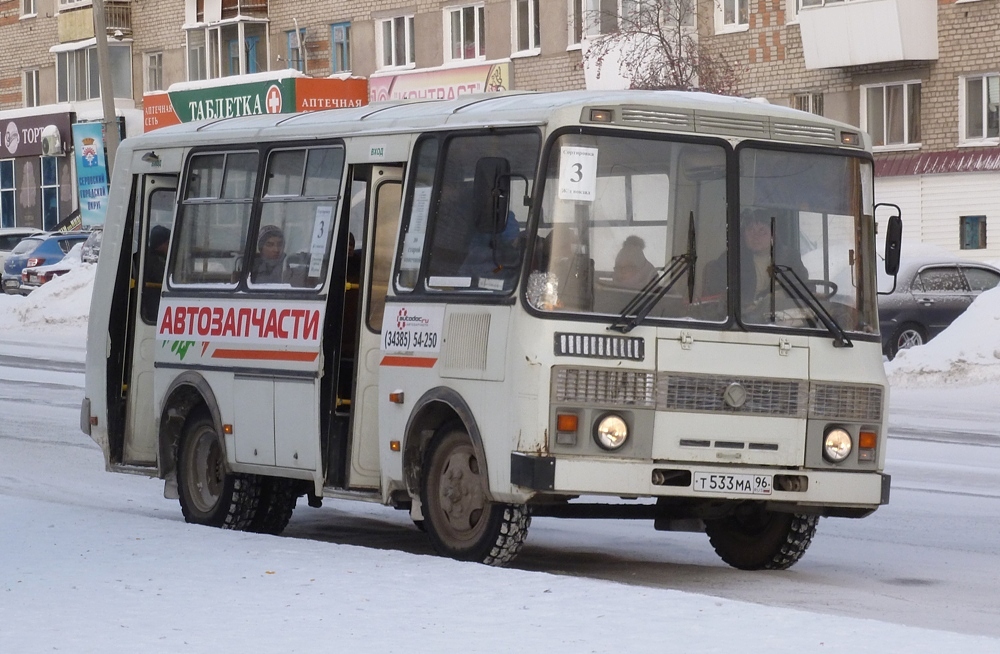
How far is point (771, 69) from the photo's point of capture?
39.8 m

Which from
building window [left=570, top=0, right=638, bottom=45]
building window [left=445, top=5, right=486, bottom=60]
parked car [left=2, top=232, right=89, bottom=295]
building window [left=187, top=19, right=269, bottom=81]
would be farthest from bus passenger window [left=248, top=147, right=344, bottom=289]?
building window [left=187, top=19, right=269, bottom=81]

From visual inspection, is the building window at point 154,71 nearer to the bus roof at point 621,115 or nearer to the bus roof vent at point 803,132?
the bus roof at point 621,115

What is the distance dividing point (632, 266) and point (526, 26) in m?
36.4

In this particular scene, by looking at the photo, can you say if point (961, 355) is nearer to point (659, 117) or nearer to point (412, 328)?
point (412, 328)

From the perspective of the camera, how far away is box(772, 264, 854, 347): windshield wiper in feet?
32.2

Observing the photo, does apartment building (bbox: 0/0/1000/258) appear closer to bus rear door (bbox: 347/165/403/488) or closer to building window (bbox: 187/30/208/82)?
building window (bbox: 187/30/208/82)

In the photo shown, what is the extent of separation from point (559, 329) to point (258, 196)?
308cm

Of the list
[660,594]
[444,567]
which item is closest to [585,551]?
[444,567]

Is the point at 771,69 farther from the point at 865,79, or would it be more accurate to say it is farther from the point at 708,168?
the point at 708,168

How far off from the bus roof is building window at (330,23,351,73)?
3896cm

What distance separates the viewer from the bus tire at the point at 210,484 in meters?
11.9

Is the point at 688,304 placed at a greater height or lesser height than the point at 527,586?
greater

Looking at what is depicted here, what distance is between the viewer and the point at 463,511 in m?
9.97

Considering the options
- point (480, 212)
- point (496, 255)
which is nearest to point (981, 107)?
point (496, 255)
